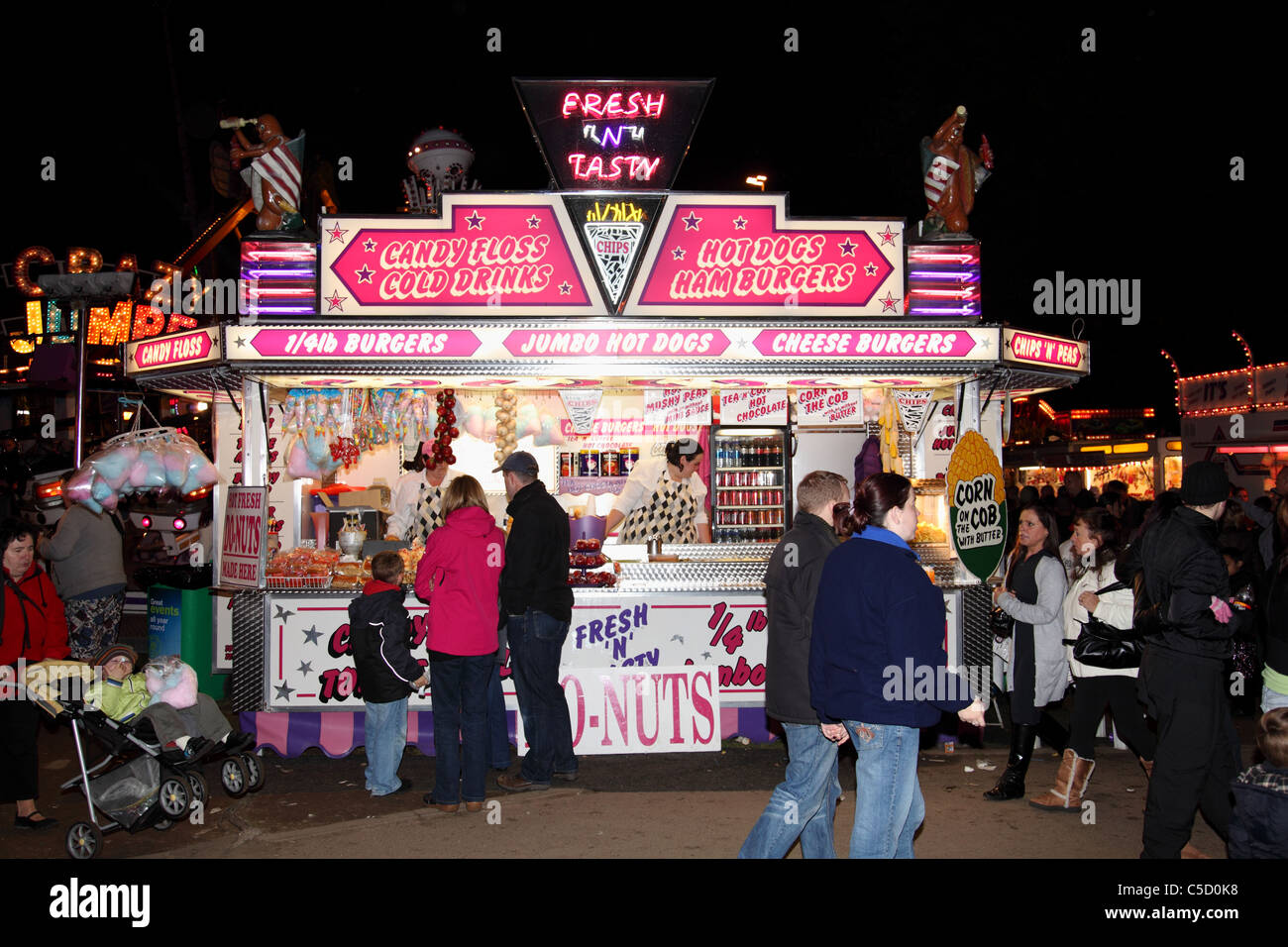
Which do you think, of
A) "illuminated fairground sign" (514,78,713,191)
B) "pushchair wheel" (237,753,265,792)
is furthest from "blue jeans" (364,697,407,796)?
"illuminated fairground sign" (514,78,713,191)

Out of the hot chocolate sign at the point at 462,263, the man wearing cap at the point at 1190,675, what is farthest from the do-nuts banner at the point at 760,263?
the man wearing cap at the point at 1190,675

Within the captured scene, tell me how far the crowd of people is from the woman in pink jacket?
2.24 metres

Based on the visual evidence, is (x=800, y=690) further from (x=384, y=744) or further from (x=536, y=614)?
(x=384, y=744)

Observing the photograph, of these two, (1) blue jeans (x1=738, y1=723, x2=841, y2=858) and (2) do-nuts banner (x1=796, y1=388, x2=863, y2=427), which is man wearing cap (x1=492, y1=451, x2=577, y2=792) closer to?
(1) blue jeans (x1=738, y1=723, x2=841, y2=858)

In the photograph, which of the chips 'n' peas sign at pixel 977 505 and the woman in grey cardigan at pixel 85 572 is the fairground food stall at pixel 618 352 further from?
the woman in grey cardigan at pixel 85 572

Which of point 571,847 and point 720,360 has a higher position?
point 720,360

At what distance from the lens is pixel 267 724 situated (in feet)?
25.7

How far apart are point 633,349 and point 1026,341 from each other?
11.1 feet

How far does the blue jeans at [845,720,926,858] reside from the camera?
4.06m

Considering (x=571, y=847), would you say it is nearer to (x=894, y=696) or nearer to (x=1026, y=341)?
(x=894, y=696)

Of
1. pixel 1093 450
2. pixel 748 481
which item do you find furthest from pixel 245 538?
pixel 1093 450

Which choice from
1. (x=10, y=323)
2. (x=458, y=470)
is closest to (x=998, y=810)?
(x=458, y=470)

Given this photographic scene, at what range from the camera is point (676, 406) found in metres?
9.56

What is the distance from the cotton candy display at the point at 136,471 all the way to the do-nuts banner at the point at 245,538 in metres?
0.34
